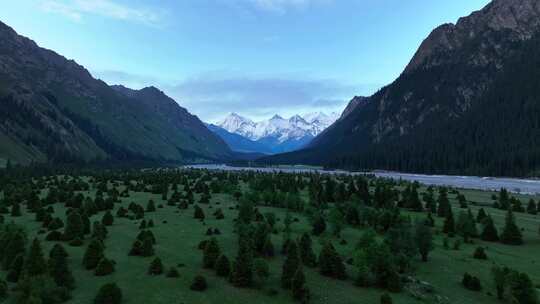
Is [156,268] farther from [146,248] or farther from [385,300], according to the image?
[385,300]

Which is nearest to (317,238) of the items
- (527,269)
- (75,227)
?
(527,269)

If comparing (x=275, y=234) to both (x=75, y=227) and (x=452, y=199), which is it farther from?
(x=452, y=199)

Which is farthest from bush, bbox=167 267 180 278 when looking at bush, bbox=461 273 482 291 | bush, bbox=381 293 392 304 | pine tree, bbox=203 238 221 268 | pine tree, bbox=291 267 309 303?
bush, bbox=461 273 482 291

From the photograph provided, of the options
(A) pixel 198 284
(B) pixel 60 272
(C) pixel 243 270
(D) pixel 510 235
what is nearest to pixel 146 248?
(B) pixel 60 272

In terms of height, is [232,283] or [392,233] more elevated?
[392,233]

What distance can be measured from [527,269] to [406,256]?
17.0 metres

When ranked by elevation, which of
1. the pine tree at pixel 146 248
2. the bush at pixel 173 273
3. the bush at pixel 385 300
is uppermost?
the pine tree at pixel 146 248

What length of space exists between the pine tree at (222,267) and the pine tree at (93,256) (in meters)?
14.8

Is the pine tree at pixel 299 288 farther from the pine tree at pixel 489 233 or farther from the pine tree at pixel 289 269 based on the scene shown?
the pine tree at pixel 489 233

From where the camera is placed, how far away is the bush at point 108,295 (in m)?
37.3

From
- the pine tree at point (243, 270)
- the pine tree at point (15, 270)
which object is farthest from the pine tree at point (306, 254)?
the pine tree at point (15, 270)

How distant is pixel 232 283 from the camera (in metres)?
46.1

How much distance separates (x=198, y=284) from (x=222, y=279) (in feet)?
15.8

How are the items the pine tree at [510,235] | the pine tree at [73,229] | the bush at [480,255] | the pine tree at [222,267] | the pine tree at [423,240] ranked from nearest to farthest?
the pine tree at [222,267] < the pine tree at [423,240] < the bush at [480,255] < the pine tree at [73,229] < the pine tree at [510,235]
